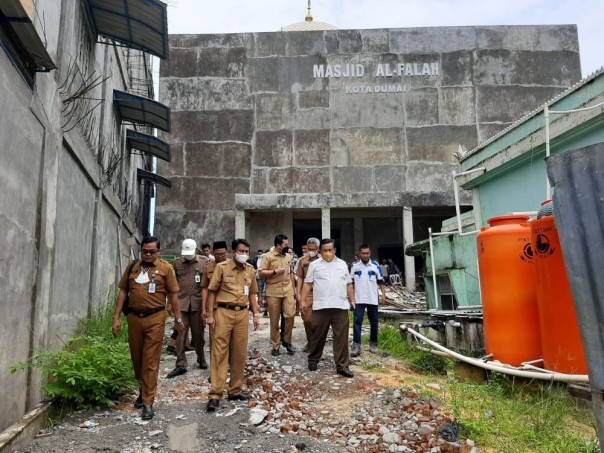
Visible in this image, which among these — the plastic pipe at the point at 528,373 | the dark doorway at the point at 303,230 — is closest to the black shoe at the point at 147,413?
the plastic pipe at the point at 528,373

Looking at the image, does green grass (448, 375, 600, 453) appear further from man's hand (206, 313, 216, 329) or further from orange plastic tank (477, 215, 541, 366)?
man's hand (206, 313, 216, 329)

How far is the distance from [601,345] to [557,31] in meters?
22.9

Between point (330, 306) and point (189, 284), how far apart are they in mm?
2001

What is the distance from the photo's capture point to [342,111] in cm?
2031

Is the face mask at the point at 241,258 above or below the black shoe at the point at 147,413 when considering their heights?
above

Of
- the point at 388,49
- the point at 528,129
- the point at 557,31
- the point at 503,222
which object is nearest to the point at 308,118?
the point at 388,49

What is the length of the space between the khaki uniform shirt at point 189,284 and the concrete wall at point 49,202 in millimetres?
1458

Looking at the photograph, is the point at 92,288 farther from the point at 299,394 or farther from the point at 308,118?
the point at 308,118

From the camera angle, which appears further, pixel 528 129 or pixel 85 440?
pixel 528 129

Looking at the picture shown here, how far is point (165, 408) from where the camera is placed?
5.19 meters

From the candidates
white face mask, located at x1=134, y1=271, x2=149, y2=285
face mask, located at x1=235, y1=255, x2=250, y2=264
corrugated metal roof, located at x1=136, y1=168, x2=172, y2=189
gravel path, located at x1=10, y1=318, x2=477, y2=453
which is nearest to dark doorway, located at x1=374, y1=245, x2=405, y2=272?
corrugated metal roof, located at x1=136, y1=168, x2=172, y2=189

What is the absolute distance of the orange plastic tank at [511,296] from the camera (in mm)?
5070

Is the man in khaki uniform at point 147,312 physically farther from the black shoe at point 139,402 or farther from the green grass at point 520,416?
the green grass at point 520,416

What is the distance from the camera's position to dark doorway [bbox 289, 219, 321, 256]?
71.7 ft
